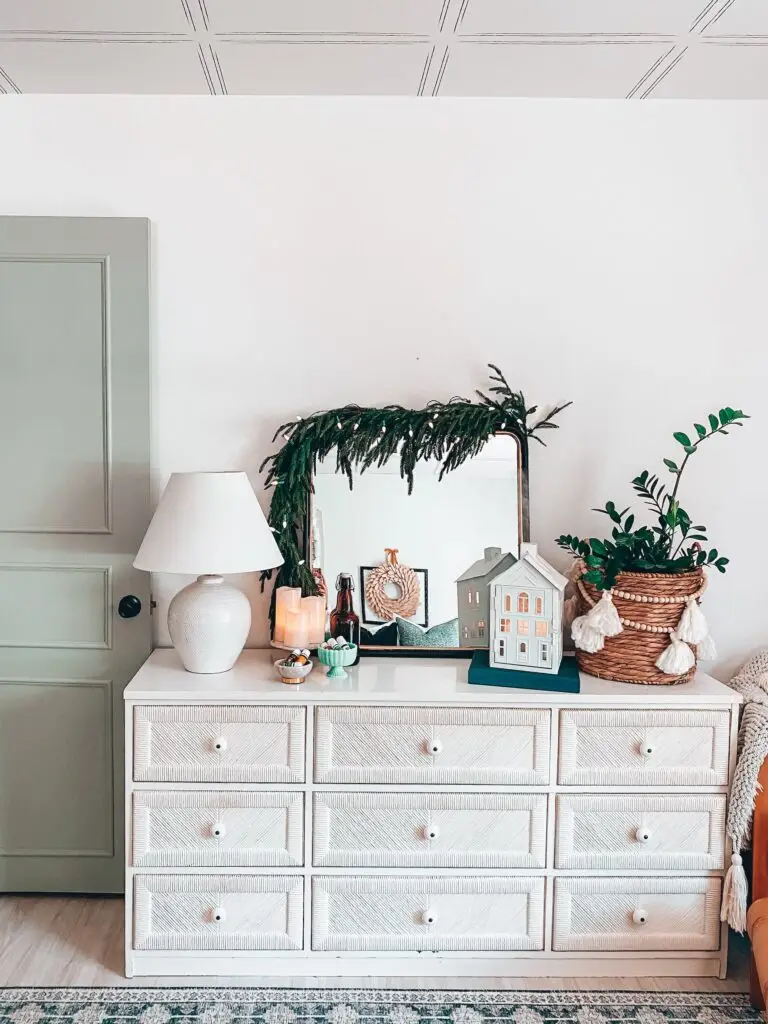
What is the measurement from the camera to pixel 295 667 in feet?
6.88

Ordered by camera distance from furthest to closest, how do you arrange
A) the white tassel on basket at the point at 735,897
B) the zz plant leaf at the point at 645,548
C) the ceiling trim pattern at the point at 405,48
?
the zz plant leaf at the point at 645,548 < the white tassel on basket at the point at 735,897 < the ceiling trim pattern at the point at 405,48

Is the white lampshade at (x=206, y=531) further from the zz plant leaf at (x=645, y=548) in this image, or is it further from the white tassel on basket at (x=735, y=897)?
the white tassel on basket at (x=735, y=897)

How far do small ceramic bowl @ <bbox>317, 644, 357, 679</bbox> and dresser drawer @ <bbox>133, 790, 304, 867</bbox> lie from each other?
12.4 inches

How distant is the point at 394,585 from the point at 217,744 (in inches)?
26.3

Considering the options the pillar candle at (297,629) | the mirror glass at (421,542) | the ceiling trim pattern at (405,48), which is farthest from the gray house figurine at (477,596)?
the ceiling trim pattern at (405,48)

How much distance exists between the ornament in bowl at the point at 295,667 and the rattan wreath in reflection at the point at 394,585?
13.1 inches

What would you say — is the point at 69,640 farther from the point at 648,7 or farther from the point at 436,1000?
the point at 648,7

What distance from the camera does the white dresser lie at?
205 centimetres

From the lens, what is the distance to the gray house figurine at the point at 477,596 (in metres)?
2.38

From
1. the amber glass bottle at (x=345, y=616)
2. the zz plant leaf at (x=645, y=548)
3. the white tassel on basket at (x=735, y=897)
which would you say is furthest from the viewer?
the amber glass bottle at (x=345, y=616)

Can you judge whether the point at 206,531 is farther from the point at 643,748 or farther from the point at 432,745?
the point at 643,748

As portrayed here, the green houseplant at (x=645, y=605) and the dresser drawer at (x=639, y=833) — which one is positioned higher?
the green houseplant at (x=645, y=605)

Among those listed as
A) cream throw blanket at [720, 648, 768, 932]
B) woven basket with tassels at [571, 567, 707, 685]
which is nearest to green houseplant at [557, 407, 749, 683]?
woven basket with tassels at [571, 567, 707, 685]

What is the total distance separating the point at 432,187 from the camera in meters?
2.38
